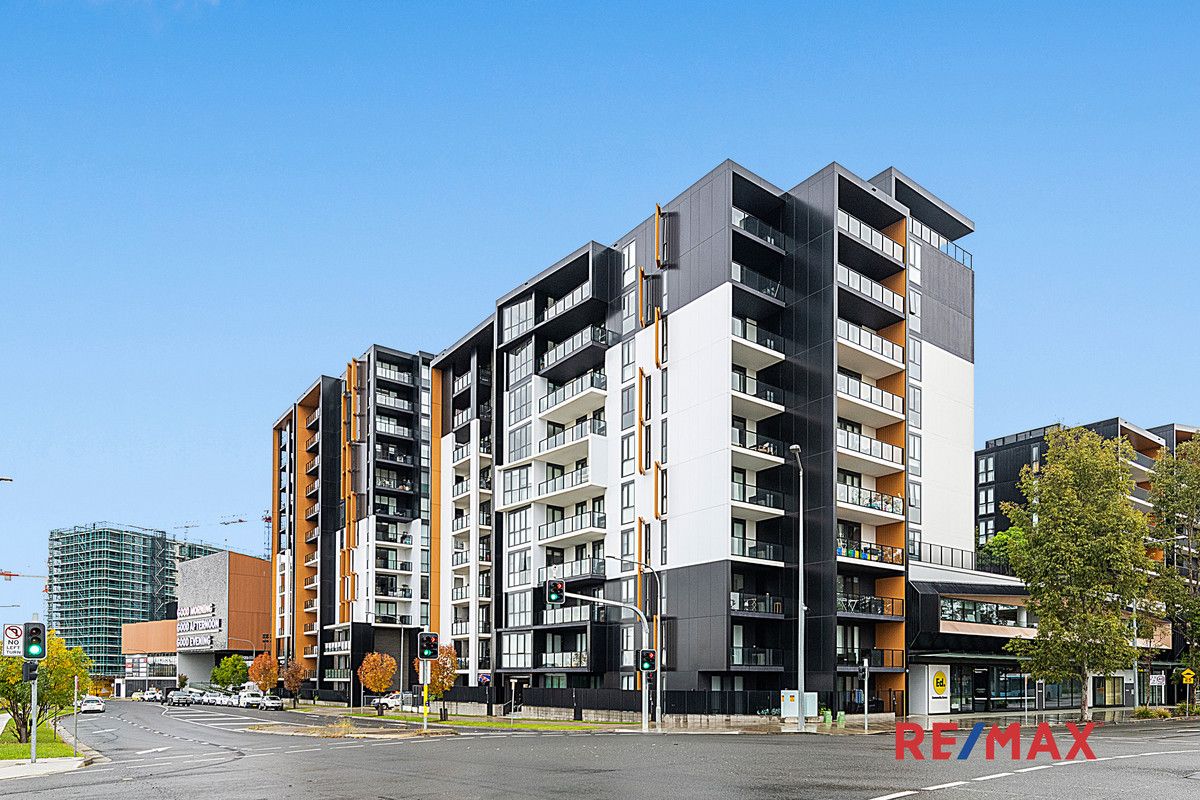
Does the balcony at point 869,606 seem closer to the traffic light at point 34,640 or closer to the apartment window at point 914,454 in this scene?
the apartment window at point 914,454

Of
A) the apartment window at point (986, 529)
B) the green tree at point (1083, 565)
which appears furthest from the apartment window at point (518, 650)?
the apartment window at point (986, 529)

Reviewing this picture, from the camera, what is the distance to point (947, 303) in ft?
243

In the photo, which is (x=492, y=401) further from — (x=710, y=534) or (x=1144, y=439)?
(x=1144, y=439)

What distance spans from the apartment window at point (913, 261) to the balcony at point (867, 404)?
7.97 m

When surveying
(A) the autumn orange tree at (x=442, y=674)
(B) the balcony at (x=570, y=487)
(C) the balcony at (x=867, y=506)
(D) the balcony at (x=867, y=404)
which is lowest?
(A) the autumn orange tree at (x=442, y=674)

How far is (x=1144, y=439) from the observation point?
4158 inches

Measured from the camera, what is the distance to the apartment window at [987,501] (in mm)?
126688

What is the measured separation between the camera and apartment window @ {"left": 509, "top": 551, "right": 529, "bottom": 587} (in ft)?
258

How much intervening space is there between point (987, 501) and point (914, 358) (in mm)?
64543

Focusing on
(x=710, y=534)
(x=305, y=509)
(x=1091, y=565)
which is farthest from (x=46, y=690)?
(x=305, y=509)

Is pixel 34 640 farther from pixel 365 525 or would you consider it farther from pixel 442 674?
pixel 365 525

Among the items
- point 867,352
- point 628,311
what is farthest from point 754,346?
point 628,311

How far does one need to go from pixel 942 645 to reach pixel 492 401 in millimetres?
38034

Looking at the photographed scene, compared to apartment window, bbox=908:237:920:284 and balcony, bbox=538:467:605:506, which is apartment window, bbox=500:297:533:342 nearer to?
balcony, bbox=538:467:605:506
